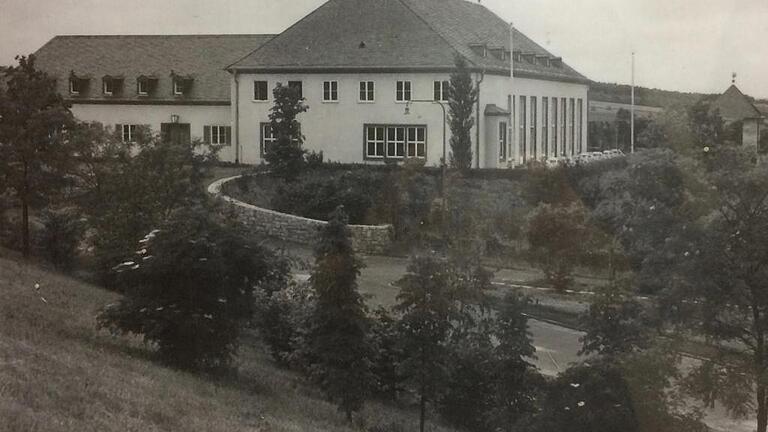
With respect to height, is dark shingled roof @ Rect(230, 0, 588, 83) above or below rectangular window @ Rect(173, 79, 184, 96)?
above

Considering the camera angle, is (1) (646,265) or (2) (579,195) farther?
(2) (579,195)

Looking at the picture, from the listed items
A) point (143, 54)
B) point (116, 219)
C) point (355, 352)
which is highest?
point (143, 54)

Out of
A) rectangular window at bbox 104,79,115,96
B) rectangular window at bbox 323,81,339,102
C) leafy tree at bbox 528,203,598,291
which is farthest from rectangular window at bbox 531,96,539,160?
rectangular window at bbox 104,79,115,96

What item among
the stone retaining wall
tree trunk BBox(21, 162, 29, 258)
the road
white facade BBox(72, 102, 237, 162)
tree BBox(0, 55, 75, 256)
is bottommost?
the road

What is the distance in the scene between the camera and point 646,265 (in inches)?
764

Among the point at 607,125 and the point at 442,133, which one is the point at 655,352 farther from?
the point at 607,125

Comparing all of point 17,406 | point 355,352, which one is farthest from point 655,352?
point 17,406

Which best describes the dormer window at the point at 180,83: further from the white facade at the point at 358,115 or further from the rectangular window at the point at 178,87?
the white facade at the point at 358,115

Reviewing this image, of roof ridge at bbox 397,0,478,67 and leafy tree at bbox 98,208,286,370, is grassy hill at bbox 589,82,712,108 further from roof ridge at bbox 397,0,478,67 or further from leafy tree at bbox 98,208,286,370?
leafy tree at bbox 98,208,286,370

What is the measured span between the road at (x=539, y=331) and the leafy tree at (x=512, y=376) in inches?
26.8

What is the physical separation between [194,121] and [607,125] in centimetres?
2925

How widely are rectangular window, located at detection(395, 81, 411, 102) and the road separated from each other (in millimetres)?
12951

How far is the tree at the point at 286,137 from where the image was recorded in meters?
37.0

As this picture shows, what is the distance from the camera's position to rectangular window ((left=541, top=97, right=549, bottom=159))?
163 ft
